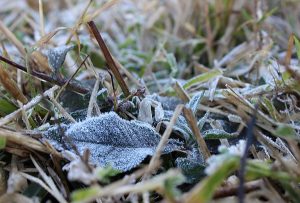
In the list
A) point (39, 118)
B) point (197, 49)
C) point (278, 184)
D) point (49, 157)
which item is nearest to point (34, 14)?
point (197, 49)

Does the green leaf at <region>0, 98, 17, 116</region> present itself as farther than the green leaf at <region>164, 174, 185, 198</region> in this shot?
Yes

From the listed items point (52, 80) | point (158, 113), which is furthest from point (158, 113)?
point (52, 80)

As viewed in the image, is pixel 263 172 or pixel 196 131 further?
pixel 196 131

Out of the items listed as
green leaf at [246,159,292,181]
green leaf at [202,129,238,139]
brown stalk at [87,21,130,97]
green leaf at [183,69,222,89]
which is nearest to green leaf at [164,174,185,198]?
green leaf at [246,159,292,181]

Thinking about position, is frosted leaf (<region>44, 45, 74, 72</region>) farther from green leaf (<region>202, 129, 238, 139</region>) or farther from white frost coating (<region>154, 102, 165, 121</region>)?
green leaf (<region>202, 129, 238, 139</region>)

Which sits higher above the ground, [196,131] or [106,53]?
[106,53]

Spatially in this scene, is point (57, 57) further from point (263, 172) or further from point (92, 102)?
point (263, 172)

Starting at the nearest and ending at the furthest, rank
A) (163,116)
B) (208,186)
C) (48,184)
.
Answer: (208,186) < (48,184) < (163,116)

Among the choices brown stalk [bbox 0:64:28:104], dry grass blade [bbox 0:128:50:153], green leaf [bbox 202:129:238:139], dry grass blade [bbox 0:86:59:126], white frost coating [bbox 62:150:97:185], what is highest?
brown stalk [bbox 0:64:28:104]

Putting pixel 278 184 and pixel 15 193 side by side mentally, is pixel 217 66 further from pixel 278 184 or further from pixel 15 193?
pixel 15 193
